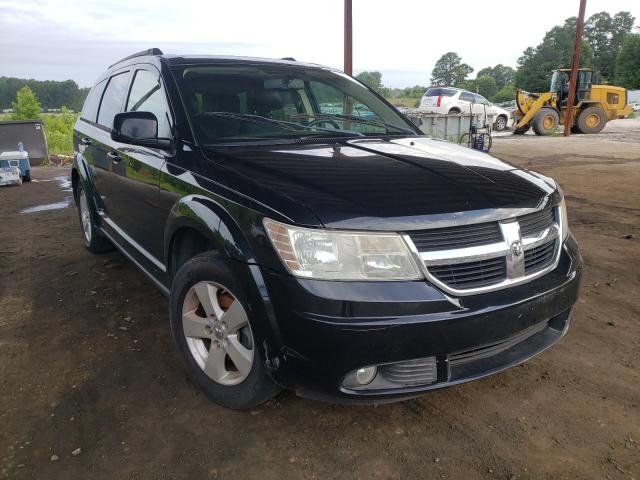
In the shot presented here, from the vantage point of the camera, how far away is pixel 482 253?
2031 mm

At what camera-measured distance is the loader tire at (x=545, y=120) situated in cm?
2102

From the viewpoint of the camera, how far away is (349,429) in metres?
2.34

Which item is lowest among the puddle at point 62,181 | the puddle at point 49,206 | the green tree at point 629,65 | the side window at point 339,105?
the puddle at point 62,181

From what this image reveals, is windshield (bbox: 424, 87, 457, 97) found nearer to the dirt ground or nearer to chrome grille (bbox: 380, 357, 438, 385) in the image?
the dirt ground

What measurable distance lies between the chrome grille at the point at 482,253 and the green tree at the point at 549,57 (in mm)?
82380

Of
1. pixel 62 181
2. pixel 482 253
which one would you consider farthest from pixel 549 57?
pixel 482 253

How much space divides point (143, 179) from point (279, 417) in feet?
5.32

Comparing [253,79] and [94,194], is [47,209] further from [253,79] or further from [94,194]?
[253,79]

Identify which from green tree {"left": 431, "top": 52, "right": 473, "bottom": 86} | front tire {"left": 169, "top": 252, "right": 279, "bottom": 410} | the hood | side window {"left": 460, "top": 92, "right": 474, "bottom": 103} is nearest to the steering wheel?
the hood

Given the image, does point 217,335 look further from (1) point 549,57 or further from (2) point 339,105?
(1) point 549,57

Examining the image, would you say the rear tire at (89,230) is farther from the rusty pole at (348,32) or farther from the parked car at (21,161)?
the parked car at (21,161)

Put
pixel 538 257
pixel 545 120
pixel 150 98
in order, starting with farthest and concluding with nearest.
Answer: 1. pixel 545 120
2. pixel 150 98
3. pixel 538 257

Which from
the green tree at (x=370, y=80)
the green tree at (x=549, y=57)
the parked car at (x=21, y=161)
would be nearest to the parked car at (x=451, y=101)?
the green tree at (x=370, y=80)

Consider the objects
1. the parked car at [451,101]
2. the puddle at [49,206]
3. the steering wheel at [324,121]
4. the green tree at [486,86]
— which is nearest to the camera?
the steering wheel at [324,121]
